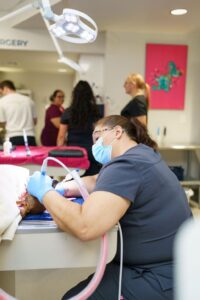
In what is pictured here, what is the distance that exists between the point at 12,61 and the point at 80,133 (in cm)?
351

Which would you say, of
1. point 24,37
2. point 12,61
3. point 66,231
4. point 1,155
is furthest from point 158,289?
point 12,61

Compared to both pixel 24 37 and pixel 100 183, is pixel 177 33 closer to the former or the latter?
pixel 24 37

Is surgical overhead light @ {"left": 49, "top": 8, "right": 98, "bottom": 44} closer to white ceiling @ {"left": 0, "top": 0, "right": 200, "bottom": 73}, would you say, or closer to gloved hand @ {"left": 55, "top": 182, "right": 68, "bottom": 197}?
gloved hand @ {"left": 55, "top": 182, "right": 68, "bottom": 197}

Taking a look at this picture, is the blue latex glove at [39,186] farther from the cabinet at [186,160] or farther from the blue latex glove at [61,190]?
the cabinet at [186,160]

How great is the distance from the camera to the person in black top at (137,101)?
315cm

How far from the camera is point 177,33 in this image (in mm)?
4141

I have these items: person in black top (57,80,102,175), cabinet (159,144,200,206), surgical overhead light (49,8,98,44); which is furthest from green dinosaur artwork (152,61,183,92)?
surgical overhead light (49,8,98,44)

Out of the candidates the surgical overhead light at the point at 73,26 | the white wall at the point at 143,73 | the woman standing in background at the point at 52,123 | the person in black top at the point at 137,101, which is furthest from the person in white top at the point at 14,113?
the surgical overhead light at the point at 73,26

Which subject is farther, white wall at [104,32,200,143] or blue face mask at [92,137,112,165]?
white wall at [104,32,200,143]

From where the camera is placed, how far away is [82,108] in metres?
2.83

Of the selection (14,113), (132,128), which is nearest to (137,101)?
(14,113)

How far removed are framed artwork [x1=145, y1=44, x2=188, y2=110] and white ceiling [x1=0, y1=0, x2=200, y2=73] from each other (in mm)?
227

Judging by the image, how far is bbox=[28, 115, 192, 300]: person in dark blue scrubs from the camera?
1.02m

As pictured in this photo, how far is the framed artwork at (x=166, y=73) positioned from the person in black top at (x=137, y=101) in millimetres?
875
